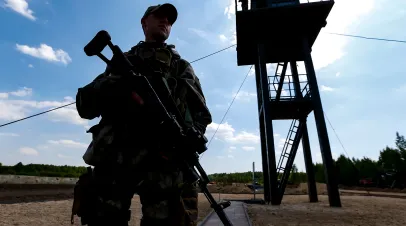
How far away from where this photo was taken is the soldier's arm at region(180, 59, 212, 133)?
6.52 feet

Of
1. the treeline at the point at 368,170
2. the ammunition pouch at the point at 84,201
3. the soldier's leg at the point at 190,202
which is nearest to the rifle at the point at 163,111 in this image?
the soldier's leg at the point at 190,202

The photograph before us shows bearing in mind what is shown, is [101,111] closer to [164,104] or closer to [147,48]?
[164,104]

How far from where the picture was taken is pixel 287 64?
34.7 ft

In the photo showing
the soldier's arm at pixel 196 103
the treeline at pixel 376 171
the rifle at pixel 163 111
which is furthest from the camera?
the treeline at pixel 376 171

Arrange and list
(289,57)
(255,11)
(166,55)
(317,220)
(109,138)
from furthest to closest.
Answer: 1. (289,57)
2. (255,11)
3. (317,220)
4. (166,55)
5. (109,138)

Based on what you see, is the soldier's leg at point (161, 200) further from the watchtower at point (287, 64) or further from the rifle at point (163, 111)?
the watchtower at point (287, 64)

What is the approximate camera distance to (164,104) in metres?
1.85

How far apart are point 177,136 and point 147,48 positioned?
805 mm

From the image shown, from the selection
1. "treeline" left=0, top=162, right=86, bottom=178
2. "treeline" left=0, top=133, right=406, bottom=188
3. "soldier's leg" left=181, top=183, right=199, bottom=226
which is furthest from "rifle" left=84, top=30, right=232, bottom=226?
"treeline" left=0, top=162, right=86, bottom=178

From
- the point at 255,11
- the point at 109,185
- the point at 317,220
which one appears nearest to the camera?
the point at 109,185

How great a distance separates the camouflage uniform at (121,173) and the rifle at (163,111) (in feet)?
0.28

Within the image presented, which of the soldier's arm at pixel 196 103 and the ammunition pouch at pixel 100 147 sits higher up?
the soldier's arm at pixel 196 103

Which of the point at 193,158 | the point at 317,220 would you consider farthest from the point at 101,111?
the point at 317,220

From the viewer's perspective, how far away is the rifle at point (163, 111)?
169 centimetres
